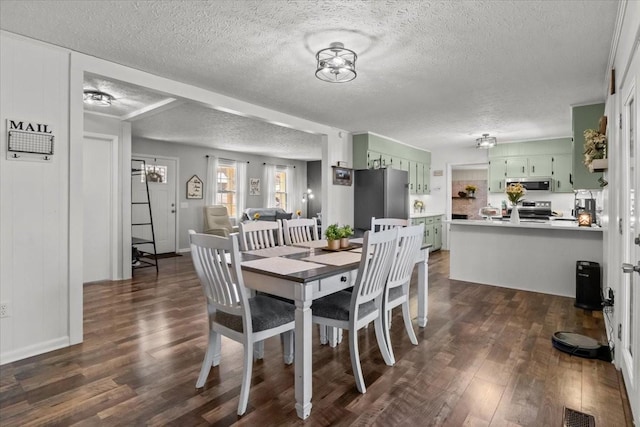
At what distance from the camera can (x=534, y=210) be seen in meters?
6.50

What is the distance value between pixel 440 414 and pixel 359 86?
9.78 feet

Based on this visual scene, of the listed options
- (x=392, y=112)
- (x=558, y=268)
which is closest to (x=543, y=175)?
(x=558, y=268)

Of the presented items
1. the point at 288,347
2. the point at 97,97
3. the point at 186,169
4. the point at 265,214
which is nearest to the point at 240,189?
the point at 265,214

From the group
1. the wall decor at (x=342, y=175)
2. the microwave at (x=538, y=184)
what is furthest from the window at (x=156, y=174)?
the microwave at (x=538, y=184)

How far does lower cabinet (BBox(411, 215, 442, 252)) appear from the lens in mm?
7066

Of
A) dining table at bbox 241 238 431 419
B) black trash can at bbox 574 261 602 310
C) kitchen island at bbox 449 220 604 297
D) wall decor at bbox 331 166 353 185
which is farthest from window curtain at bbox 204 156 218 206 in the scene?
black trash can at bbox 574 261 602 310

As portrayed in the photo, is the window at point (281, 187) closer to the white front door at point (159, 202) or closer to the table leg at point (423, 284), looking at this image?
the white front door at point (159, 202)

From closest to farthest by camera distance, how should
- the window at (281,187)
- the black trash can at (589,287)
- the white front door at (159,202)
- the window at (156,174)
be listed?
1. the black trash can at (589,287)
2. the white front door at (159,202)
3. the window at (156,174)
4. the window at (281,187)

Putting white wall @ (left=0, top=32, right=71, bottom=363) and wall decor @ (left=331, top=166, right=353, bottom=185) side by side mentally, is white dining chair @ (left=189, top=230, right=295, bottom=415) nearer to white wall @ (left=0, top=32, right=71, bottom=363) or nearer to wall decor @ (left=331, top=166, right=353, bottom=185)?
white wall @ (left=0, top=32, right=71, bottom=363)

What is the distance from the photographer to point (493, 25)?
2354 millimetres

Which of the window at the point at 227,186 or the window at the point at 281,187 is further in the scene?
the window at the point at 281,187

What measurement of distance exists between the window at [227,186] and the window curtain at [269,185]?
2.91ft

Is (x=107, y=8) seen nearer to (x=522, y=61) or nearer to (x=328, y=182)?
(x=522, y=61)

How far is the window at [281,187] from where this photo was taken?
965 centimetres
